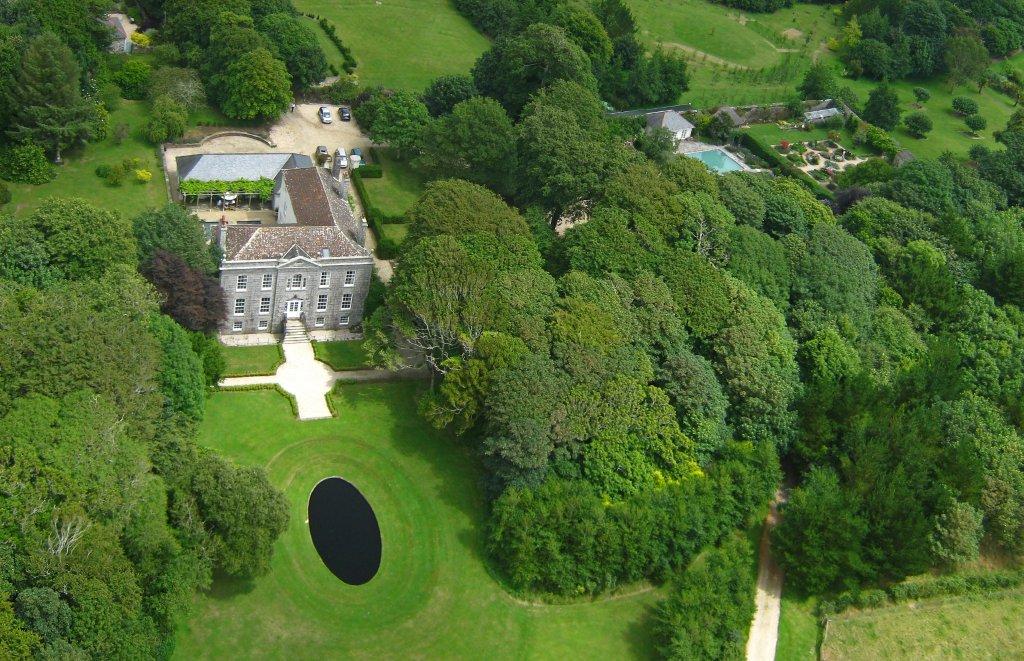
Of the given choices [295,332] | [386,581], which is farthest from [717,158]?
[386,581]

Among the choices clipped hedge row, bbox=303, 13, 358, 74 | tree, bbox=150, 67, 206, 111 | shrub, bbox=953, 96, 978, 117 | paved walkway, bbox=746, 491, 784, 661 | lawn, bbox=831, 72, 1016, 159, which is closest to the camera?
paved walkway, bbox=746, 491, 784, 661

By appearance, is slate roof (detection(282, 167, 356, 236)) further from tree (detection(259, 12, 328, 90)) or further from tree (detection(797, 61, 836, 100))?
tree (detection(797, 61, 836, 100))

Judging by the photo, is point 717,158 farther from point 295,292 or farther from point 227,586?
point 227,586

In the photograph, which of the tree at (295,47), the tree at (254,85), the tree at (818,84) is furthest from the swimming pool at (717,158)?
the tree at (254,85)

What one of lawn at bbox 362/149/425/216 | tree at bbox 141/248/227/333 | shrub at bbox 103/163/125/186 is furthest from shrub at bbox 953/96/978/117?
tree at bbox 141/248/227/333

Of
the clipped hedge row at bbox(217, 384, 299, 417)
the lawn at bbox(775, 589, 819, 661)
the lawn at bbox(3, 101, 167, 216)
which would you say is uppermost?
the lawn at bbox(775, 589, 819, 661)

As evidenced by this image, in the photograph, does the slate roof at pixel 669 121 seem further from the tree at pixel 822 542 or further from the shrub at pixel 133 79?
the tree at pixel 822 542
